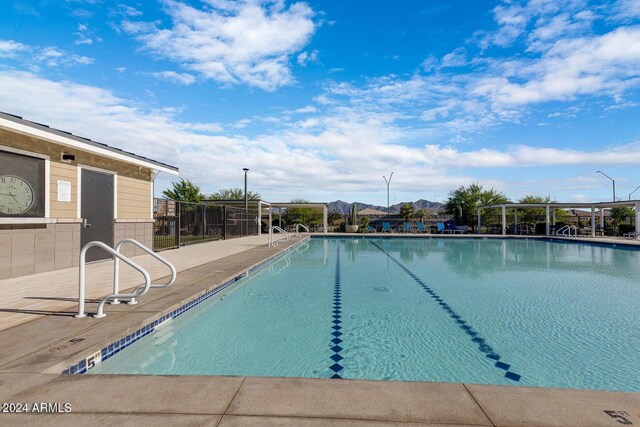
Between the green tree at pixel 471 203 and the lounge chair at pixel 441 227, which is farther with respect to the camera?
the green tree at pixel 471 203

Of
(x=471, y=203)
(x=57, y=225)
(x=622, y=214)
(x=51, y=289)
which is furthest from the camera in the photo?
(x=622, y=214)

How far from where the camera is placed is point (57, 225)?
6.73 metres

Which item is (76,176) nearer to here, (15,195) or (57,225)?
(57,225)

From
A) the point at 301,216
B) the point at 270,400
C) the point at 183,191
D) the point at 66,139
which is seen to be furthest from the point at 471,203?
the point at 270,400

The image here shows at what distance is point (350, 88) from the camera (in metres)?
14.6

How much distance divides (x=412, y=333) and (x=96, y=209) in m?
7.87

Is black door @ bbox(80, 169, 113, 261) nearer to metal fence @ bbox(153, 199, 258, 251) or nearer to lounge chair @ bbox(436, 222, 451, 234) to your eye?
metal fence @ bbox(153, 199, 258, 251)

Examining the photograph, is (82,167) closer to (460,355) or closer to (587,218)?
(460,355)

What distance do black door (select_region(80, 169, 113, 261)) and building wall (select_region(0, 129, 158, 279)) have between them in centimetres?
20

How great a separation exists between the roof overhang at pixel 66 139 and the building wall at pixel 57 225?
0.34 meters

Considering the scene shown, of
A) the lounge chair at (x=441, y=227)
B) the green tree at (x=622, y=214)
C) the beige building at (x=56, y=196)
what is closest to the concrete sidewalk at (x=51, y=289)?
the beige building at (x=56, y=196)

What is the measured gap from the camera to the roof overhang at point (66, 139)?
5.18m

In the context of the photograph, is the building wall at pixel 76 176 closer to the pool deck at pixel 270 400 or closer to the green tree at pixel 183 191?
the pool deck at pixel 270 400

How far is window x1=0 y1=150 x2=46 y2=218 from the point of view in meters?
5.64
